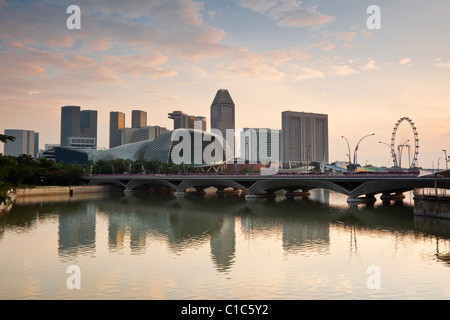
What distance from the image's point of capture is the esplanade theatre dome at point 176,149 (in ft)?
511

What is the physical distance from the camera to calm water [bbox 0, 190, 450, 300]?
1670cm

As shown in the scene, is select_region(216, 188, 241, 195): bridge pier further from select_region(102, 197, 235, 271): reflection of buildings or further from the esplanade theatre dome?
the esplanade theatre dome

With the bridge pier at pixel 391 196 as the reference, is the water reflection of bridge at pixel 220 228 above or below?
below

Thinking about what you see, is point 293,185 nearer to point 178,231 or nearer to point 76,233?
point 178,231

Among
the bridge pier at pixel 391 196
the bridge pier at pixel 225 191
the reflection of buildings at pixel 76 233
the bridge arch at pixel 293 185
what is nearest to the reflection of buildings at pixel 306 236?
the reflection of buildings at pixel 76 233

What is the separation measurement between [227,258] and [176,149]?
13634 centimetres

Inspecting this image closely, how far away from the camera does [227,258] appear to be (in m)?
23.2

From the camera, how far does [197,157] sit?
165750 mm

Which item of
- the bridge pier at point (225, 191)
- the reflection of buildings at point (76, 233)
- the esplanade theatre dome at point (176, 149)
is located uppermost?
the esplanade theatre dome at point (176, 149)

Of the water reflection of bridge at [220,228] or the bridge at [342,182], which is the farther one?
the bridge at [342,182]

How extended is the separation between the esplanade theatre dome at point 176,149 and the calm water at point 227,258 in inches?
4546

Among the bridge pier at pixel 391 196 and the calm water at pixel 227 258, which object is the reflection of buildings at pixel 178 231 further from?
the bridge pier at pixel 391 196

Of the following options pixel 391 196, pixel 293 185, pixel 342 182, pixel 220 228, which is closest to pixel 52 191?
pixel 293 185
